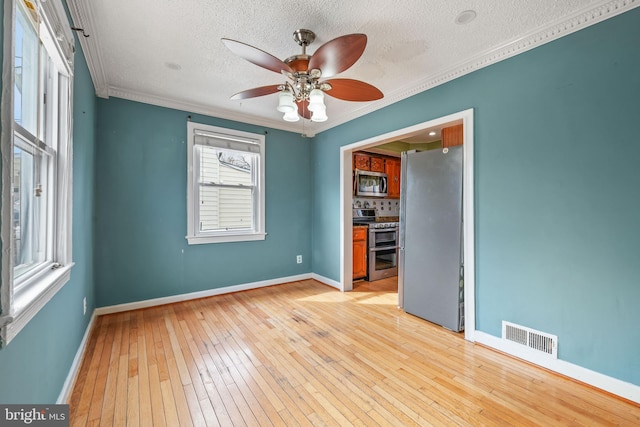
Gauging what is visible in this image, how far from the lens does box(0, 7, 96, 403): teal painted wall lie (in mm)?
1133

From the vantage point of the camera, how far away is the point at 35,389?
130 centimetres

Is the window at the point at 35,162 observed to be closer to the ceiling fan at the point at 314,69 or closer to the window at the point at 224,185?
the ceiling fan at the point at 314,69

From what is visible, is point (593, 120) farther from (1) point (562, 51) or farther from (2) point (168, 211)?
(2) point (168, 211)

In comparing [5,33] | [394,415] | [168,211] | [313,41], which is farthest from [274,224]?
[5,33]

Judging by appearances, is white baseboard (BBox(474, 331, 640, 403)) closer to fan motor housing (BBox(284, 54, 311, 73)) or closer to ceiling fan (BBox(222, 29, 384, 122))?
ceiling fan (BBox(222, 29, 384, 122))

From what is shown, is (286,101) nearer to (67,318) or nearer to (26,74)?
(26,74)

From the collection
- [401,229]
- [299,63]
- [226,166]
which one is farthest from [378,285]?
[299,63]

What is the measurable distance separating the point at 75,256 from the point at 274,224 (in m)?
2.65

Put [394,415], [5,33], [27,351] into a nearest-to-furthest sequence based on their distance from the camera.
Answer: [5,33]
[27,351]
[394,415]

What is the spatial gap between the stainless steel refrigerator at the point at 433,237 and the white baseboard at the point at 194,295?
2016mm

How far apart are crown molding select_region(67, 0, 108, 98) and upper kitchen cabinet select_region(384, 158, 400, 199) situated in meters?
4.67

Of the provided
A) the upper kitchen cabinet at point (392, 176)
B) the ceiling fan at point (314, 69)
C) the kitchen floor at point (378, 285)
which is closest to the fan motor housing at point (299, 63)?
the ceiling fan at point (314, 69)

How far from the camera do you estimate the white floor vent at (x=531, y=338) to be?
7.01 feet

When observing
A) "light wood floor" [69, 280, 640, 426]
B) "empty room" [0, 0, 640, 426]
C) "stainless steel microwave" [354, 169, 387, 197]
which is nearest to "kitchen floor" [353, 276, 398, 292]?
"empty room" [0, 0, 640, 426]
